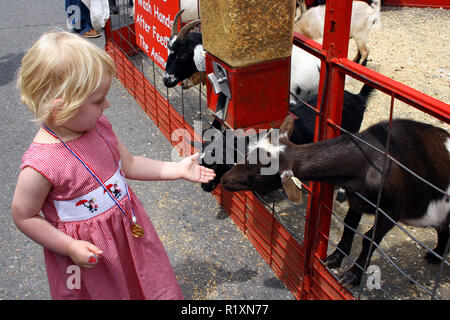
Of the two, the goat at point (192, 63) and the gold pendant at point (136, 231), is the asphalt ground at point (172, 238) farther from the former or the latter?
the gold pendant at point (136, 231)

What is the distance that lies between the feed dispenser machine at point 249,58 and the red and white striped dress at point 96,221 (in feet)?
2.07

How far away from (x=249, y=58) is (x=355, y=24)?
4.52m

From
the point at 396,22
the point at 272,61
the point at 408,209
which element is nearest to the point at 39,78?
the point at 272,61

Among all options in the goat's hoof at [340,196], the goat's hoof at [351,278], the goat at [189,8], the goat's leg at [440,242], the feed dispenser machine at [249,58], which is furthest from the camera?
the goat at [189,8]

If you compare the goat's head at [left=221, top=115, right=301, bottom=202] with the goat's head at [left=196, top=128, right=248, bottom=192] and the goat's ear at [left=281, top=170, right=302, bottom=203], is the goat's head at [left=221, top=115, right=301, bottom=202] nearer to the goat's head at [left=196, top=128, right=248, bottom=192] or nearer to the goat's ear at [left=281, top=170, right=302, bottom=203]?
the goat's ear at [left=281, top=170, right=302, bottom=203]

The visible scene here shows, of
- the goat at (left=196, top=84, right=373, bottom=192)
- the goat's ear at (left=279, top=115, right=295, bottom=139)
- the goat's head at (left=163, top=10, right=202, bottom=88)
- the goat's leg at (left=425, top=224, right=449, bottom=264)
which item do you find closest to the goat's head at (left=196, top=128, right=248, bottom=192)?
the goat at (left=196, top=84, right=373, bottom=192)

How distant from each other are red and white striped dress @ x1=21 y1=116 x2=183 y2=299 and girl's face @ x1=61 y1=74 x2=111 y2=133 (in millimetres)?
93

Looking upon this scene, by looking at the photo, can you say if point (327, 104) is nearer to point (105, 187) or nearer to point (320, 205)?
point (320, 205)

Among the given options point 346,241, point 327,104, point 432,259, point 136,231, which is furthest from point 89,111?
point 432,259

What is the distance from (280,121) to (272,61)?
38 centimetres

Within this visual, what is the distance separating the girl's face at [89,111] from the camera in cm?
158

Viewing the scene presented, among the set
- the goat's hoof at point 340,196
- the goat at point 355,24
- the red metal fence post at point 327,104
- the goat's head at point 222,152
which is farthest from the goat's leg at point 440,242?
the goat at point 355,24

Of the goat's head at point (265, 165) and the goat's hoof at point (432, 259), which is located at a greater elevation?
the goat's head at point (265, 165)

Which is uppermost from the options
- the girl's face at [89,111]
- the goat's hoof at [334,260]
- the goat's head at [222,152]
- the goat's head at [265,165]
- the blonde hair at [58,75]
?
the blonde hair at [58,75]
